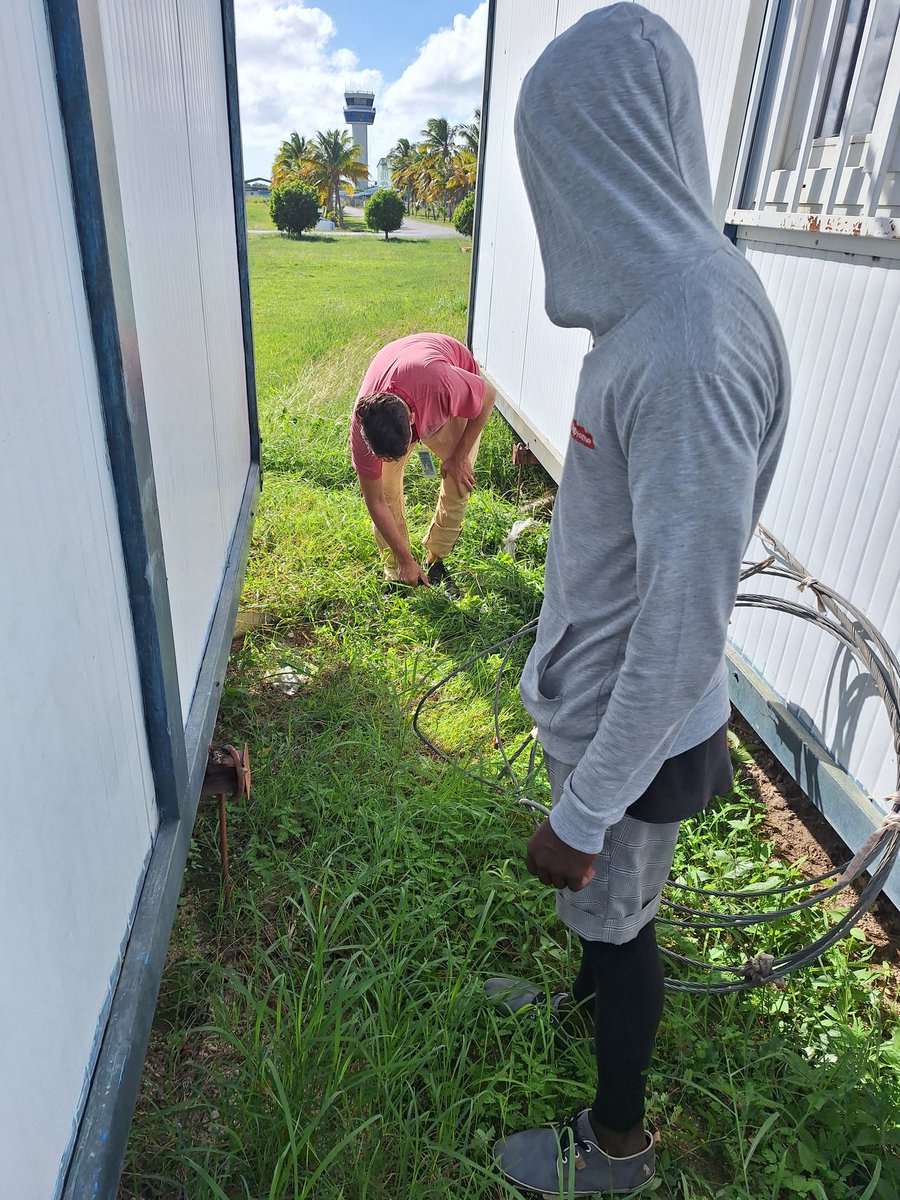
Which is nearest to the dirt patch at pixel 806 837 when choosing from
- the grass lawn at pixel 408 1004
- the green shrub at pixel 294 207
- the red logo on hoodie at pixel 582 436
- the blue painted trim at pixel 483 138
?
the grass lawn at pixel 408 1004

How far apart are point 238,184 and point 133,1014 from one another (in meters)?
3.54

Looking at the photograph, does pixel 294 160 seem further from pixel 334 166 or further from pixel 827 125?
pixel 827 125

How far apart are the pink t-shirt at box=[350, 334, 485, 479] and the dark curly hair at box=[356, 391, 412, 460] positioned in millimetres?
144

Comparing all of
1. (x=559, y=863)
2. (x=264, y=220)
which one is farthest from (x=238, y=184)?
(x=264, y=220)

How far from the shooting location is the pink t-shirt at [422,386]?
419cm

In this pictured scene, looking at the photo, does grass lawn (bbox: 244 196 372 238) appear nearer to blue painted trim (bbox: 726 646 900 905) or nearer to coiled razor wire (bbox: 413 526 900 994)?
blue painted trim (bbox: 726 646 900 905)

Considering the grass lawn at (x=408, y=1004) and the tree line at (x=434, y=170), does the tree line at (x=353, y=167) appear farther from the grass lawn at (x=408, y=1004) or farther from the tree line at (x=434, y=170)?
the grass lawn at (x=408, y=1004)

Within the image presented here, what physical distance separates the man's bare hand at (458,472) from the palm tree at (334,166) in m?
60.8

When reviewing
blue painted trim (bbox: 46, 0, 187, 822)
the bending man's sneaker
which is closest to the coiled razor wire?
blue painted trim (bbox: 46, 0, 187, 822)

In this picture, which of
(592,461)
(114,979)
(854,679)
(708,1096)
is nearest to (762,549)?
(854,679)

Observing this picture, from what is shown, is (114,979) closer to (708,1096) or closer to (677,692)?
(677,692)

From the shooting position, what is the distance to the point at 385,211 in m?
44.6

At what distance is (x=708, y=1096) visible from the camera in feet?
6.32

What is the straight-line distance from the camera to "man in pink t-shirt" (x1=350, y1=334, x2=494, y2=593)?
3.97 metres
